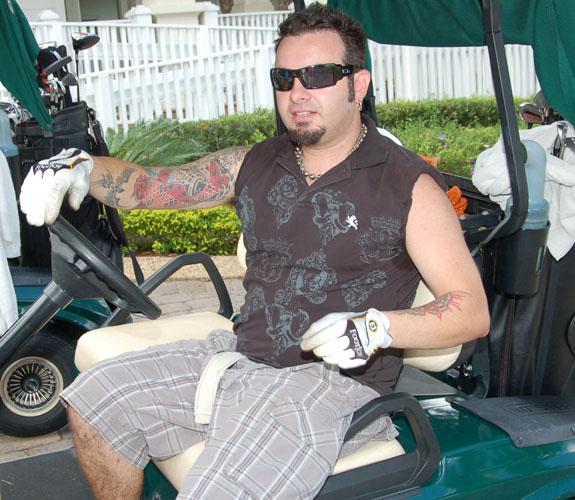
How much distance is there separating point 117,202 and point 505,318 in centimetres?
131

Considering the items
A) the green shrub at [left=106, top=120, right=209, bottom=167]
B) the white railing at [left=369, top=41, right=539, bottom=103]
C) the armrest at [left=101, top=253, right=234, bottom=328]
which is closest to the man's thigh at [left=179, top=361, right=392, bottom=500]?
the armrest at [left=101, top=253, right=234, bottom=328]

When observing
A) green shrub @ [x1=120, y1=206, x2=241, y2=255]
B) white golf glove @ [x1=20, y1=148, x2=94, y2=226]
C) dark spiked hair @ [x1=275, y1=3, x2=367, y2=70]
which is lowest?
green shrub @ [x1=120, y1=206, x2=241, y2=255]

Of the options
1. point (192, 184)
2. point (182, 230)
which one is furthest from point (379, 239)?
point (182, 230)

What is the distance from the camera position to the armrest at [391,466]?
1.68 metres

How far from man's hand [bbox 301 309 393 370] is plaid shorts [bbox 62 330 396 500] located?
259 millimetres

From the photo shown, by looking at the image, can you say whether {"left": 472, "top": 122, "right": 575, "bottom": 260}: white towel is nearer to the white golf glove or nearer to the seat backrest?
the seat backrest

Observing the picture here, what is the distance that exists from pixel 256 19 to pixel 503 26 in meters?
11.1

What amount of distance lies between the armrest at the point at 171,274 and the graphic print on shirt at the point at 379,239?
842 mm

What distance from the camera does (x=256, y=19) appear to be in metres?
12.7

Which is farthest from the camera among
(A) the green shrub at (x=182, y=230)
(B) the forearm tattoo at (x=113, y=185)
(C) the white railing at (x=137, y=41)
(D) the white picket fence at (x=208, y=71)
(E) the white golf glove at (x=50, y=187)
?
(C) the white railing at (x=137, y=41)

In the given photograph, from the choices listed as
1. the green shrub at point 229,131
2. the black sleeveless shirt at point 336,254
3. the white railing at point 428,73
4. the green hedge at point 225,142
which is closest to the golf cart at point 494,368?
the black sleeveless shirt at point 336,254

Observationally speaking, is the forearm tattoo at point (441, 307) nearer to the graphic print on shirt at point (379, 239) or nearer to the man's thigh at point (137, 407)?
the graphic print on shirt at point (379, 239)

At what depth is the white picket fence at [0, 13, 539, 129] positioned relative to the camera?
7.91m

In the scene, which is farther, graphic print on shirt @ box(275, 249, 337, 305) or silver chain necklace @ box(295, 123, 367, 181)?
silver chain necklace @ box(295, 123, 367, 181)
